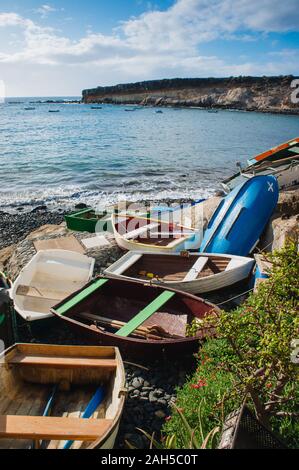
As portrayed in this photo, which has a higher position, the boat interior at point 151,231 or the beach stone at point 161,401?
the boat interior at point 151,231

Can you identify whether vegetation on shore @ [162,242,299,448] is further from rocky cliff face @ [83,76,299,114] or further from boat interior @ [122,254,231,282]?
rocky cliff face @ [83,76,299,114]

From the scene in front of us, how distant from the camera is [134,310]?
7844 mm

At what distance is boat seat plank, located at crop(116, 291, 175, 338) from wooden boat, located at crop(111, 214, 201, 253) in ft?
8.08

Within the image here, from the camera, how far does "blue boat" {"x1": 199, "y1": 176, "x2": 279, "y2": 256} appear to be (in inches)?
383

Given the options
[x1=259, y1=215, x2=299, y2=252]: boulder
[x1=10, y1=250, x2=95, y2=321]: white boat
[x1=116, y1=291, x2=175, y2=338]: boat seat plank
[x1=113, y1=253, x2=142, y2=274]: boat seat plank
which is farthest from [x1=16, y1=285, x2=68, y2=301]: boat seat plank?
[x1=259, y1=215, x2=299, y2=252]: boulder

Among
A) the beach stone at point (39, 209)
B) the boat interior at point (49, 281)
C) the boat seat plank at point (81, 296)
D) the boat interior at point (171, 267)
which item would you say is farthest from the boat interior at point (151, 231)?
the beach stone at point (39, 209)

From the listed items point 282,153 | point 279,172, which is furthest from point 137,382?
point 282,153

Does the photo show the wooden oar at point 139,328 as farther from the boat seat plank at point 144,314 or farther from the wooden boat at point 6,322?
the wooden boat at point 6,322

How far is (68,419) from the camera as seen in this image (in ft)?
13.9

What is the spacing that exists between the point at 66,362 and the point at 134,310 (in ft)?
9.25

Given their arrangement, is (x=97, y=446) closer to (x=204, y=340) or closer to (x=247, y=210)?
(x=204, y=340)

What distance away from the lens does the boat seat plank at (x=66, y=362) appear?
16.8 feet
